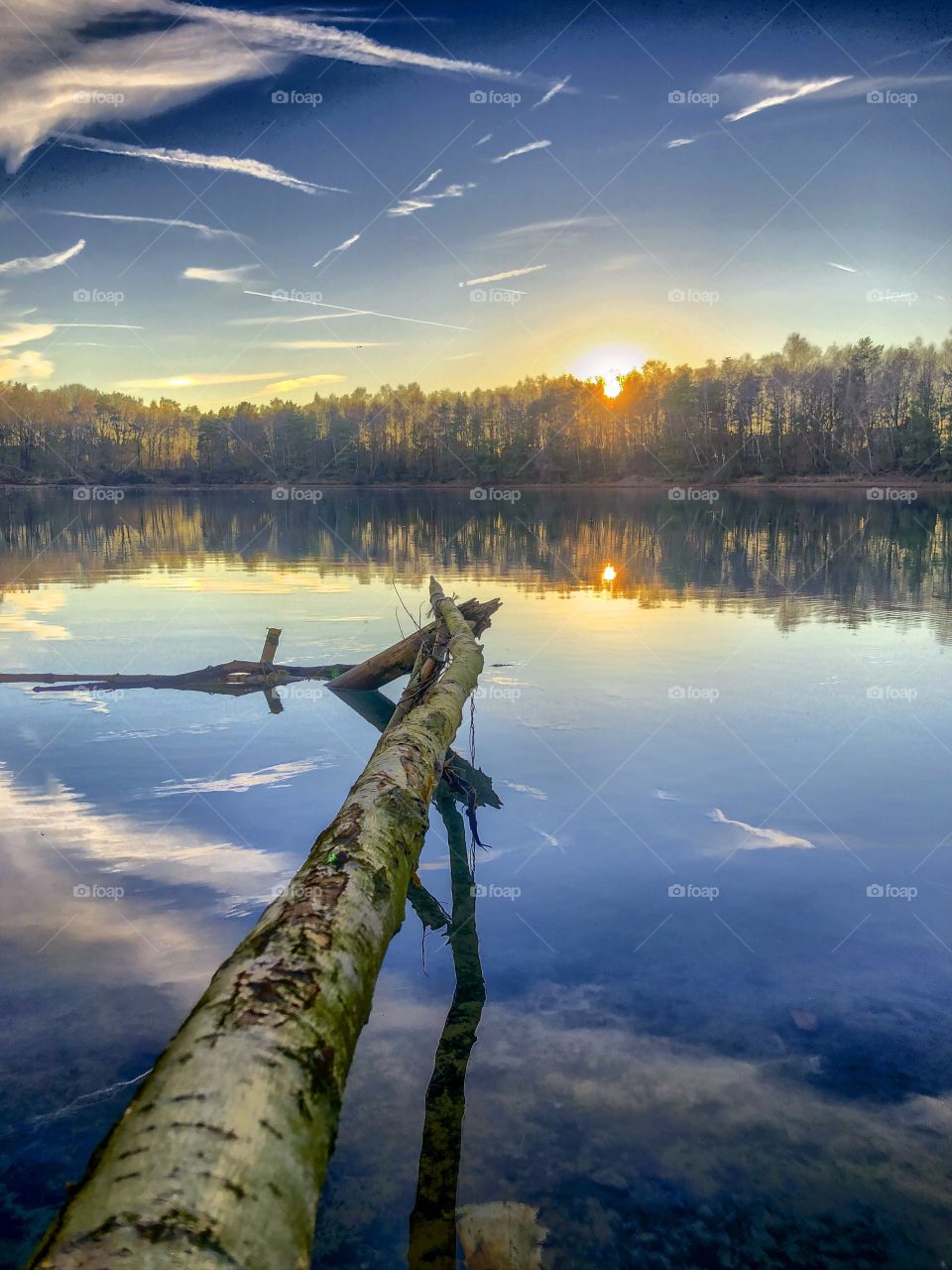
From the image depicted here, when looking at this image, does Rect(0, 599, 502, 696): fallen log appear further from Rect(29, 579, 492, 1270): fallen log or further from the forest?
the forest

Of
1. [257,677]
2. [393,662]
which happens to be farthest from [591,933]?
[257,677]

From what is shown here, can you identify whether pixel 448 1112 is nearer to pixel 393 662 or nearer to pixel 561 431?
pixel 393 662

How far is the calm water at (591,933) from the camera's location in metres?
4.55

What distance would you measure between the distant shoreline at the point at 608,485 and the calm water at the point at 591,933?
81.7 metres

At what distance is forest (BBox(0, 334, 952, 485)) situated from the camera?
374 ft

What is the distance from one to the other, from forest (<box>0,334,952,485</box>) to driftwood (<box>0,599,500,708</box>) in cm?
9451

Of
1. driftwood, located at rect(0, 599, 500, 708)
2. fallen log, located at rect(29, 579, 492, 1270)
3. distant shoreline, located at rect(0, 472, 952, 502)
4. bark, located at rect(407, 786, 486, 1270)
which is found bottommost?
bark, located at rect(407, 786, 486, 1270)

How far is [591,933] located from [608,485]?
408 ft

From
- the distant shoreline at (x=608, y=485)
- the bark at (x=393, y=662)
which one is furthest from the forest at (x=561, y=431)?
the bark at (x=393, y=662)

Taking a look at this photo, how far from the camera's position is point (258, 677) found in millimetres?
16250

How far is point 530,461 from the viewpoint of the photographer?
13412cm

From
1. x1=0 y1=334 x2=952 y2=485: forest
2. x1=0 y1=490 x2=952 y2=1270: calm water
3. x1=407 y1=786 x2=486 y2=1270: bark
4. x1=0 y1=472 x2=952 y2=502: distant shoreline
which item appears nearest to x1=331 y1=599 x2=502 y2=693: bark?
x1=0 y1=490 x2=952 y2=1270: calm water

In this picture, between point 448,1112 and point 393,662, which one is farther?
point 393,662

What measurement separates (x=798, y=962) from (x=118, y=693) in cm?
1187
